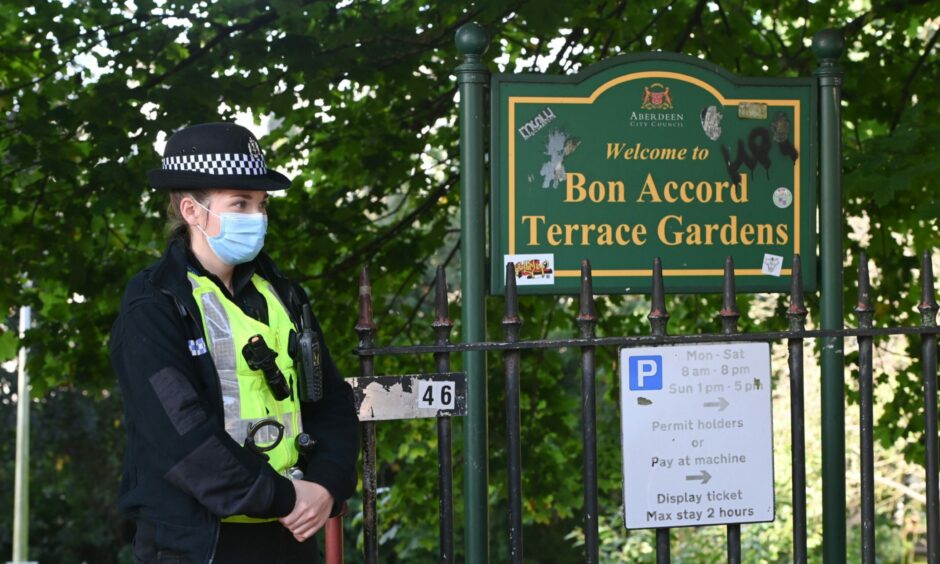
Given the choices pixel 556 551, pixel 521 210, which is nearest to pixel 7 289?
pixel 521 210

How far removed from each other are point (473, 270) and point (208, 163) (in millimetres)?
1075

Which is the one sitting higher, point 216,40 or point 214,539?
point 216,40

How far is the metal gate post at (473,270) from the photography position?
379 centimetres

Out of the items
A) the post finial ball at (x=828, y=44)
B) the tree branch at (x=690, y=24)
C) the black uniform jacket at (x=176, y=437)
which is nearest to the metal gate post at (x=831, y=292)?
the post finial ball at (x=828, y=44)

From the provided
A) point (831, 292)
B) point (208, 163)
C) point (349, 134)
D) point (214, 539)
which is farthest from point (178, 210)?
point (349, 134)

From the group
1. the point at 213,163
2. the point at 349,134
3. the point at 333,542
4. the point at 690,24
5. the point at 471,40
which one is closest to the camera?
the point at 213,163

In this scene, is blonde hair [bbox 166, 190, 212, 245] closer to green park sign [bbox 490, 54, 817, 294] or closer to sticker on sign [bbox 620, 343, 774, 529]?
green park sign [bbox 490, 54, 817, 294]

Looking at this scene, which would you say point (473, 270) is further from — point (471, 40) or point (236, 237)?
point (236, 237)

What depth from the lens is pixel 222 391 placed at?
2.91 metres

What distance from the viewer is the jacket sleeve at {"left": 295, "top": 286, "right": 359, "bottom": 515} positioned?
3.08 m

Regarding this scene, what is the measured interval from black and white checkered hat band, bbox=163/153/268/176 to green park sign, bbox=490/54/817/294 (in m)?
1.02

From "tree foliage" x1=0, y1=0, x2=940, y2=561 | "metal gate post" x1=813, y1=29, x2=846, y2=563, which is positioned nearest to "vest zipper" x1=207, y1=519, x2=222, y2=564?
"metal gate post" x1=813, y1=29, x2=846, y2=563

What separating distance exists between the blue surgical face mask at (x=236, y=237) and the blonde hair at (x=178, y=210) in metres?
0.02

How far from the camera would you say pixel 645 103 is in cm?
400
